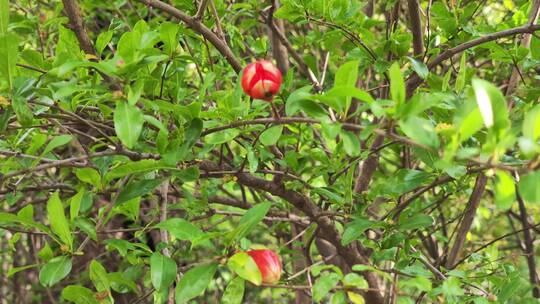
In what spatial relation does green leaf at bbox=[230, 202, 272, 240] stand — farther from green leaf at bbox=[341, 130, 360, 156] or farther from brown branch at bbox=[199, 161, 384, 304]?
brown branch at bbox=[199, 161, 384, 304]

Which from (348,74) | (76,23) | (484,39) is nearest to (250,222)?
(348,74)

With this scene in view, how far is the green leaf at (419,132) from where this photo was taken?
782mm

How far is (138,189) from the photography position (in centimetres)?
117

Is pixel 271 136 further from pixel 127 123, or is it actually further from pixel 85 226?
pixel 85 226

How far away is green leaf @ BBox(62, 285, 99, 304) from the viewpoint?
118 centimetres

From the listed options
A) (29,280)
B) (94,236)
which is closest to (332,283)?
(94,236)

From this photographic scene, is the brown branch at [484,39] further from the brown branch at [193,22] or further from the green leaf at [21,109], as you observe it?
the green leaf at [21,109]

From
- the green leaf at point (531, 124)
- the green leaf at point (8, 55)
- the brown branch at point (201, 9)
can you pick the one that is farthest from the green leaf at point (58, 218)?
the green leaf at point (531, 124)

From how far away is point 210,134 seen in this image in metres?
1.17

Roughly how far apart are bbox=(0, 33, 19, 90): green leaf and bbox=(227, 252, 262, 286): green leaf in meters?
0.46

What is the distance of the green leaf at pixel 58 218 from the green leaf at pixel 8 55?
0.71 feet

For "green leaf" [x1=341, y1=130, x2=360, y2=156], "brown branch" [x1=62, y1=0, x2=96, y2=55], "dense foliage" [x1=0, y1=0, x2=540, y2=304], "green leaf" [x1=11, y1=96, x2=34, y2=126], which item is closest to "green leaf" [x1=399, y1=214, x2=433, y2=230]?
"dense foliage" [x1=0, y1=0, x2=540, y2=304]

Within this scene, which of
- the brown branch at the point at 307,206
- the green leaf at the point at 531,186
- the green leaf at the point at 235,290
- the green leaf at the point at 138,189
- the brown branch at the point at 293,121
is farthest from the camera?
the brown branch at the point at 307,206

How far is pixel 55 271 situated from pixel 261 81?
507 mm
